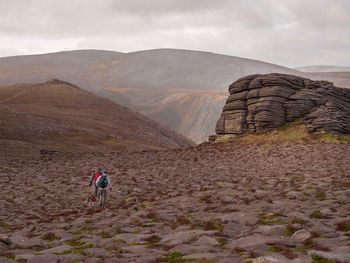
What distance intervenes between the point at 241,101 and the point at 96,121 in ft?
150

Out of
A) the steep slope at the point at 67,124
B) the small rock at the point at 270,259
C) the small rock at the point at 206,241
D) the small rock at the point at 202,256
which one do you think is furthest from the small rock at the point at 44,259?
the steep slope at the point at 67,124

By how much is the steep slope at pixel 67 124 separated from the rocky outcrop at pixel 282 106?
22454 mm

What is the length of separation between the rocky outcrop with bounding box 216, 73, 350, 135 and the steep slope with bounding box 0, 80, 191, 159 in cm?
2245

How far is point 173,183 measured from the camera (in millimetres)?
28312

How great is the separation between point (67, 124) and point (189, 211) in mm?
63046

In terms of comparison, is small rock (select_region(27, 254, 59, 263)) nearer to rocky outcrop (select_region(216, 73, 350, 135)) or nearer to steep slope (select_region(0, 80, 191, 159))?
rocky outcrop (select_region(216, 73, 350, 135))

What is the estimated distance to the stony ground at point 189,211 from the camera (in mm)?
11375

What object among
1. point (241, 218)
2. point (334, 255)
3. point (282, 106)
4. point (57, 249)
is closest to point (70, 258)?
point (57, 249)

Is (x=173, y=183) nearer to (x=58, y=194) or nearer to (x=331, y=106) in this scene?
(x=58, y=194)

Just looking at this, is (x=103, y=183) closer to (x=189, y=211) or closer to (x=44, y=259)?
(x=189, y=211)

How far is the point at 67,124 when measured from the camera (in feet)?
257

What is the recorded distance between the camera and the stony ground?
11375 millimetres

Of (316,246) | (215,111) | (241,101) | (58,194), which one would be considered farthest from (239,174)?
(215,111)

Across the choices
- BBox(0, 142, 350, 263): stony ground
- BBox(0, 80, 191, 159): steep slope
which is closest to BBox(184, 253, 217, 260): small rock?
BBox(0, 142, 350, 263): stony ground
